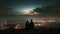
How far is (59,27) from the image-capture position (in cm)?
308

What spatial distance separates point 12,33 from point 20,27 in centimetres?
52

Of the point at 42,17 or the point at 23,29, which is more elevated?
the point at 42,17

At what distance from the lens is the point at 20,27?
9.23 feet

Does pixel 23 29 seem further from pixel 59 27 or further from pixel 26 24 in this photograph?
pixel 59 27

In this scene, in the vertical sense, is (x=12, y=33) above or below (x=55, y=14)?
below

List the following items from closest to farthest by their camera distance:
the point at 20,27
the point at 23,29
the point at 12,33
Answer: the point at 20,27, the point at 23,29, the point at 12,33

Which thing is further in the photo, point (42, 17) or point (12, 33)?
point (12, 33)

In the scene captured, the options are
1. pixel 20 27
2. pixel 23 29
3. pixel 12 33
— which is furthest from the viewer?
pixel 12 33

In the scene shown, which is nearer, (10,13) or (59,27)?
(10,13)

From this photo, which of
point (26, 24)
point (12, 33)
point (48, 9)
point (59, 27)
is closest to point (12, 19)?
point (26, 24)

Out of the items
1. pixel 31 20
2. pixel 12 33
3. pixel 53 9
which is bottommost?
pixel 12 33

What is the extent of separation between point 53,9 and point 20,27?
765 millimetres

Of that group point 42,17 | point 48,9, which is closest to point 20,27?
point 42,17

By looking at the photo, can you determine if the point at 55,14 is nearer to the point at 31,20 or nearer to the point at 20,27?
the point at 31,20
